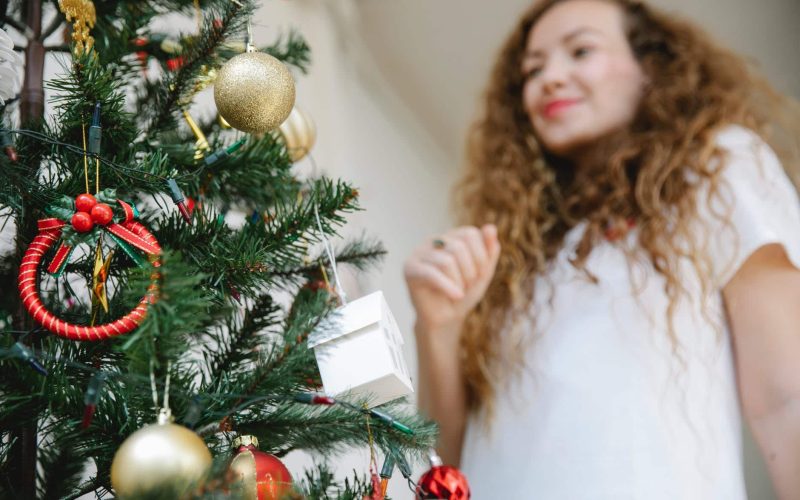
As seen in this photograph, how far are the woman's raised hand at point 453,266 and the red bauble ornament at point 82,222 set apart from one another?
0.44 meters

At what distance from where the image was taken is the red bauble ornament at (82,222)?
0.38 meters

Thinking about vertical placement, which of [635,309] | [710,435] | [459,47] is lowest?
[710,435]

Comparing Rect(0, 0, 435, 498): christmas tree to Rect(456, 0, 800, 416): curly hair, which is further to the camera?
Rect(456, 0, 800, 416): curly hair

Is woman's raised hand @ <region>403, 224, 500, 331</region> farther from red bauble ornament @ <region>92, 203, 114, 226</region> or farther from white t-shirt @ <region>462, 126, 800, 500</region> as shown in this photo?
red bauble ornament @ <region>92, 203, 114, 226</region>

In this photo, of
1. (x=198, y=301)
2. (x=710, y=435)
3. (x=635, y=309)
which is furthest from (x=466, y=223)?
(x=198, y=301)

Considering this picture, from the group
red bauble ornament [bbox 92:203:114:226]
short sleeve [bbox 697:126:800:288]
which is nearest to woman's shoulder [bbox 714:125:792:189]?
short sleeve [bbox 697:126:800:288]

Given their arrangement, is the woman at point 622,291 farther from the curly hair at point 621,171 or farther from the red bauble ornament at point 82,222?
the red bauble ornament at point 82,222

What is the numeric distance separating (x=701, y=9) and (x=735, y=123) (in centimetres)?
84

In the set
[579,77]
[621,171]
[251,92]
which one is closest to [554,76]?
[579,77]

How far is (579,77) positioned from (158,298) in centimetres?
83

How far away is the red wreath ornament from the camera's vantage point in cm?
37

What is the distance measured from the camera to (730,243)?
0.81 m

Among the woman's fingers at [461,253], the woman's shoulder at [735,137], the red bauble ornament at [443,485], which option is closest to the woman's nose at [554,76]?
the woman's shoulder at [735,137]

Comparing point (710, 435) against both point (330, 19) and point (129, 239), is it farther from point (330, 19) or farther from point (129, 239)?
point (330, 19)
